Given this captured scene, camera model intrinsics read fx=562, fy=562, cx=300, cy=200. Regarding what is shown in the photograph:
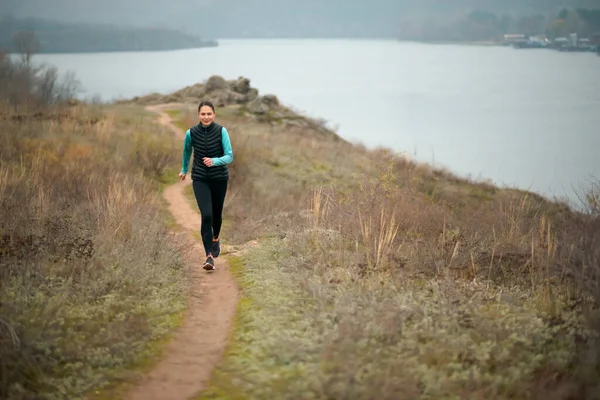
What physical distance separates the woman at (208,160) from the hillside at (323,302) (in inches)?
30.5

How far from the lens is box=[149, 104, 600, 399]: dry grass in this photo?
461 centimetres

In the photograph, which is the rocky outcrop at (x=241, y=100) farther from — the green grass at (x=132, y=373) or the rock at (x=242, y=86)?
the green grass at (x=132, y=373)

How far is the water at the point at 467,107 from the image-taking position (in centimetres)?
4891

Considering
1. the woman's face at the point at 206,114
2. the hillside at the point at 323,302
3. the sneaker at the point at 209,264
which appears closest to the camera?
the hillside at the point at 323,302

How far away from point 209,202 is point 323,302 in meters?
2.55

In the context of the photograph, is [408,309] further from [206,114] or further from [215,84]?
[215,84]

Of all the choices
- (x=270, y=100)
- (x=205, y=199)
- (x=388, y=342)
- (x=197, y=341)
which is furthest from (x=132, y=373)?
(x=270, y=100)

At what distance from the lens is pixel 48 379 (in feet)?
15.3

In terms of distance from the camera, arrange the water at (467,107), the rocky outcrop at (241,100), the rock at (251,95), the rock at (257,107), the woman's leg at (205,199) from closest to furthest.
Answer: the woman's leg at (205,199), the rocky outcrop at (241,100), the rock at (257,107), the rock at (251,95), the water at (467,107)

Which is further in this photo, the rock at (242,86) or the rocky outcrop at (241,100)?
the rock at (242,86)

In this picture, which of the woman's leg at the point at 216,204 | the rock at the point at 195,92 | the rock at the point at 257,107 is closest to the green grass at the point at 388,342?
the woman's leg at the point at 216,204

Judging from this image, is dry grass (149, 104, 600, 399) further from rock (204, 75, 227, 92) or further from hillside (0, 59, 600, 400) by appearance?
rock (204, 75, 227, 92)

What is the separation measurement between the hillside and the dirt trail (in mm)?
122

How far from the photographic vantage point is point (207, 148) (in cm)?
755
